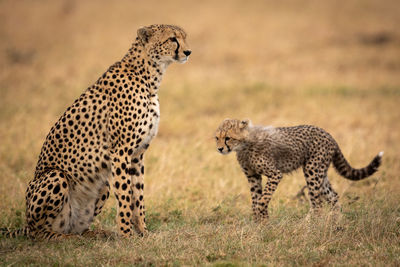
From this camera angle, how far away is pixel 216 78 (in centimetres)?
1239

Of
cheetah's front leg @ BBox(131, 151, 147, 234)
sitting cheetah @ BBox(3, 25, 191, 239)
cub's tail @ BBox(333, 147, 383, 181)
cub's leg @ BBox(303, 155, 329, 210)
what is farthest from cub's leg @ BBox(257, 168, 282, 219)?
sitting cheetah @ BBox(3, 25, 191, 239)

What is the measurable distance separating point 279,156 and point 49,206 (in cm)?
212

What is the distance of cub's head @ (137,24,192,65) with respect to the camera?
173 inches

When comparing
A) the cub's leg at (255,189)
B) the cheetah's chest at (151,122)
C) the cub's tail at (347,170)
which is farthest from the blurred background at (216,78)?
the cheetah's chest at (151,122)

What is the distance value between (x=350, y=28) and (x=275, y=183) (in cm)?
1326

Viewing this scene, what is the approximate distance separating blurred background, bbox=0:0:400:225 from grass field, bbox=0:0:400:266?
0.12 ft

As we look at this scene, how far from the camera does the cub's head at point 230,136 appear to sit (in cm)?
489

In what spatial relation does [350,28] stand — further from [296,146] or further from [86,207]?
[86,207]

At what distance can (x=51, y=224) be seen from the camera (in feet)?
13.9

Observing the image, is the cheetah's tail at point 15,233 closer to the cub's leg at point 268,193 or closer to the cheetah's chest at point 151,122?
the cheetah's chest at point 151,122

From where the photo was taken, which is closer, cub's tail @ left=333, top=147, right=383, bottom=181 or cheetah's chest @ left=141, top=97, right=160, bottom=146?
cheetah's chest @ left=141, top=97, right=160, bottom=146

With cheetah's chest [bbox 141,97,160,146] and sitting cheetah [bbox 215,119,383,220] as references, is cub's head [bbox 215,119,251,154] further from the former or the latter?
cheetah's chest [bbox 141,97,160,146]

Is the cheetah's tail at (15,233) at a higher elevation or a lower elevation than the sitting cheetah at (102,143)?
lower

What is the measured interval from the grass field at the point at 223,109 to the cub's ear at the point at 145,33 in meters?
1.54
